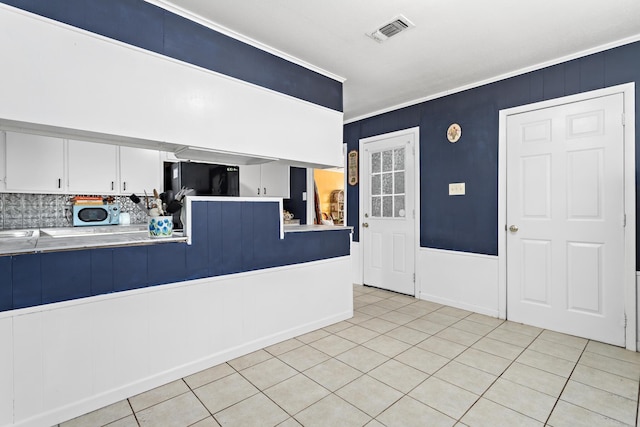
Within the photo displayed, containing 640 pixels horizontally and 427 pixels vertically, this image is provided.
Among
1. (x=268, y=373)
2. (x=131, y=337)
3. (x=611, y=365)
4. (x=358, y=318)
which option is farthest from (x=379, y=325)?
(x=131, y=337)

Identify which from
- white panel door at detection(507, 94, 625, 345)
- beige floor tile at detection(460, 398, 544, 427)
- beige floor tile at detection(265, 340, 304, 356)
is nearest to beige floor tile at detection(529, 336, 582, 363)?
white panel door at detection(507, 94, 625, 345)

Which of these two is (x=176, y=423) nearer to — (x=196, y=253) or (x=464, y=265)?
(x=196, y=253)

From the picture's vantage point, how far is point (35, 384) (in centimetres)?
168

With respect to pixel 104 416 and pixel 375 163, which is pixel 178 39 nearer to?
pixel 104 416

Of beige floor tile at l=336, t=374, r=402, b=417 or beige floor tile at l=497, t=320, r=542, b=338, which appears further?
beige floor tile at l=497, t=320, r=542, b=338

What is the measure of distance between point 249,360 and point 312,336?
0.67m

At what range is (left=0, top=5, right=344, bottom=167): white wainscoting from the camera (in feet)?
5.47

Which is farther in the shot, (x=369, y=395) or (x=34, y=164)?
(x=34, y=164)

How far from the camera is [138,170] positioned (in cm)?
386

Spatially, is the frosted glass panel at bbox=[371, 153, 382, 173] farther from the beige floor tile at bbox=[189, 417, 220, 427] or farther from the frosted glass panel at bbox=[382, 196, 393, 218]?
the beige floor tile at bbox=[189, 417, 220, 427]

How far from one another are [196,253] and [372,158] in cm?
309

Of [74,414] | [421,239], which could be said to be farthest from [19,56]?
[421,239]

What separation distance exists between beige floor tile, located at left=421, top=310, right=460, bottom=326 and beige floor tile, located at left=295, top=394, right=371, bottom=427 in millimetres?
1760

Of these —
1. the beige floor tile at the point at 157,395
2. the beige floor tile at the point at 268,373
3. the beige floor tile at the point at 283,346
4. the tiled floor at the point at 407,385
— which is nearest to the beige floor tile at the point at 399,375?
the tiled floor at the point at 407,385
